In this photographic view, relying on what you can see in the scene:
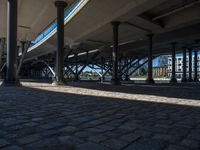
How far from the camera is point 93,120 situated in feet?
14.4

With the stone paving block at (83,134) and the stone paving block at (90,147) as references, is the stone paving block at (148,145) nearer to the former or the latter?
the stone paving block at (90,147)

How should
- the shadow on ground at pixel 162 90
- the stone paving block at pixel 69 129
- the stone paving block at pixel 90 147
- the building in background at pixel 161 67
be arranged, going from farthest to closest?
1. the building in background at pixel 161 67
2. the shadow on ground at pixel 162 90
3. the stone paving block at pixel 69 129
4. the stone paving block at pixel 90 147

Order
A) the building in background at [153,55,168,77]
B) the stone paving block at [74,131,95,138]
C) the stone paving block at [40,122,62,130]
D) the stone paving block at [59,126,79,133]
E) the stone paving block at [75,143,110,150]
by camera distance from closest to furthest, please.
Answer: the stone paving block at [75,143,110,150] → the stone paving block at [74,131,95,138] → the stone paving block at [59,126,79,133] → the stone paving block at [40,122,62,130] → the building in background at [153,55,168,77]

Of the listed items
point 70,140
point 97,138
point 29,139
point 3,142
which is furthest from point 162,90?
point 3,142

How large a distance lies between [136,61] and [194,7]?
3678 cm

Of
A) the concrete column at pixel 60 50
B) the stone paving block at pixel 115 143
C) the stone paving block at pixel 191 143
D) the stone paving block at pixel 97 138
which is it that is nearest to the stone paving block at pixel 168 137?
the stone paving block at pixel 191 143

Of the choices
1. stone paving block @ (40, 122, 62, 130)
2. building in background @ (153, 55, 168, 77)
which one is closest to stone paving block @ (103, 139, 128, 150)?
stone paving block @ (40, 122, 62, 130)

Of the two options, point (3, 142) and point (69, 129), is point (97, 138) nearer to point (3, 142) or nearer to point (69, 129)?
point (69, 129)

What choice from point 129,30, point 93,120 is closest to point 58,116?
point 93,120

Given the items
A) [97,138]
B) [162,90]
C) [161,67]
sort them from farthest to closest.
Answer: [161,67]
[162,90]
[97,138]

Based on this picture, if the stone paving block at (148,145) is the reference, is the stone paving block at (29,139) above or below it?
above

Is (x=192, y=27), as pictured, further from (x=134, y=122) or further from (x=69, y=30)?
(x=134, y=122)

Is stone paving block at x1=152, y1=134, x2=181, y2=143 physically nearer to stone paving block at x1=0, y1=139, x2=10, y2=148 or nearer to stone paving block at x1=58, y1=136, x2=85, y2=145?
stone paving block at x1=58, y1=136, x2=85, y2=145

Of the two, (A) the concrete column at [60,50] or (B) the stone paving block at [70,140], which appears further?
(A) the concrete column at [60,50]
